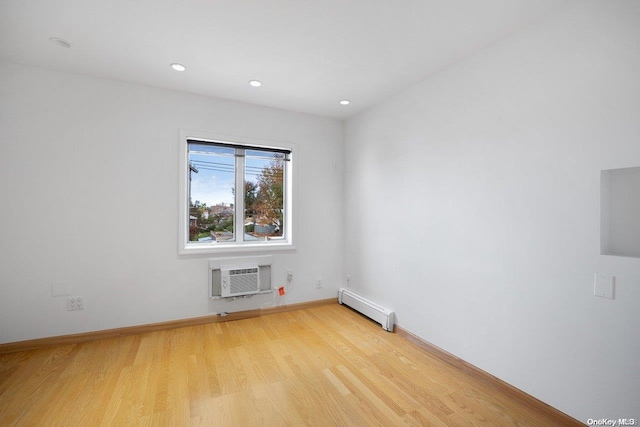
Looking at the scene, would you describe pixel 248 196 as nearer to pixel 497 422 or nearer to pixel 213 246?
pixel 213 246

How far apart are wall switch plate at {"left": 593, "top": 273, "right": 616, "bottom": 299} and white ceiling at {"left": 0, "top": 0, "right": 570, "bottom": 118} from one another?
162 cm

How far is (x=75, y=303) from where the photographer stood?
2.58 m

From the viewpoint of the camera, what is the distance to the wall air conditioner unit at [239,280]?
3.09 m

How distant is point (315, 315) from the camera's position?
3.34 metres

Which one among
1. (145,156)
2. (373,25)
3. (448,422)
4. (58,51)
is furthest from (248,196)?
(448,422)

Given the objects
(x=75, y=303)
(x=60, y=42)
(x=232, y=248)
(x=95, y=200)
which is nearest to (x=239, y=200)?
(x=232, y=248)

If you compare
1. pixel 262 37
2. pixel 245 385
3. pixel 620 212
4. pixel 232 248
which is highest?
pixel 262 37

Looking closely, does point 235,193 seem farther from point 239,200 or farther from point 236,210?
point 236,210

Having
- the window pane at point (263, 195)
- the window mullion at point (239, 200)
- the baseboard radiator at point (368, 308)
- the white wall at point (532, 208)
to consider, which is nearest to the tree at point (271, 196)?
the window pane at point (263, 195)

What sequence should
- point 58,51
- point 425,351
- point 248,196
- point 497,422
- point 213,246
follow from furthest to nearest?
point 248,196 < point 213,246 < point 425,351 < point 58,51 < point 497,422

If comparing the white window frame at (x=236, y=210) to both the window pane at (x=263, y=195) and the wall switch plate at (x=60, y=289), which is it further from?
the wall switch plate at (x=60, y=289)

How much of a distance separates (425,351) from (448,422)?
0.88 meters

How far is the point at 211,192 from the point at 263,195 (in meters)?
0.64

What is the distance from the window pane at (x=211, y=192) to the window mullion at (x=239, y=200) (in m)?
0.05
